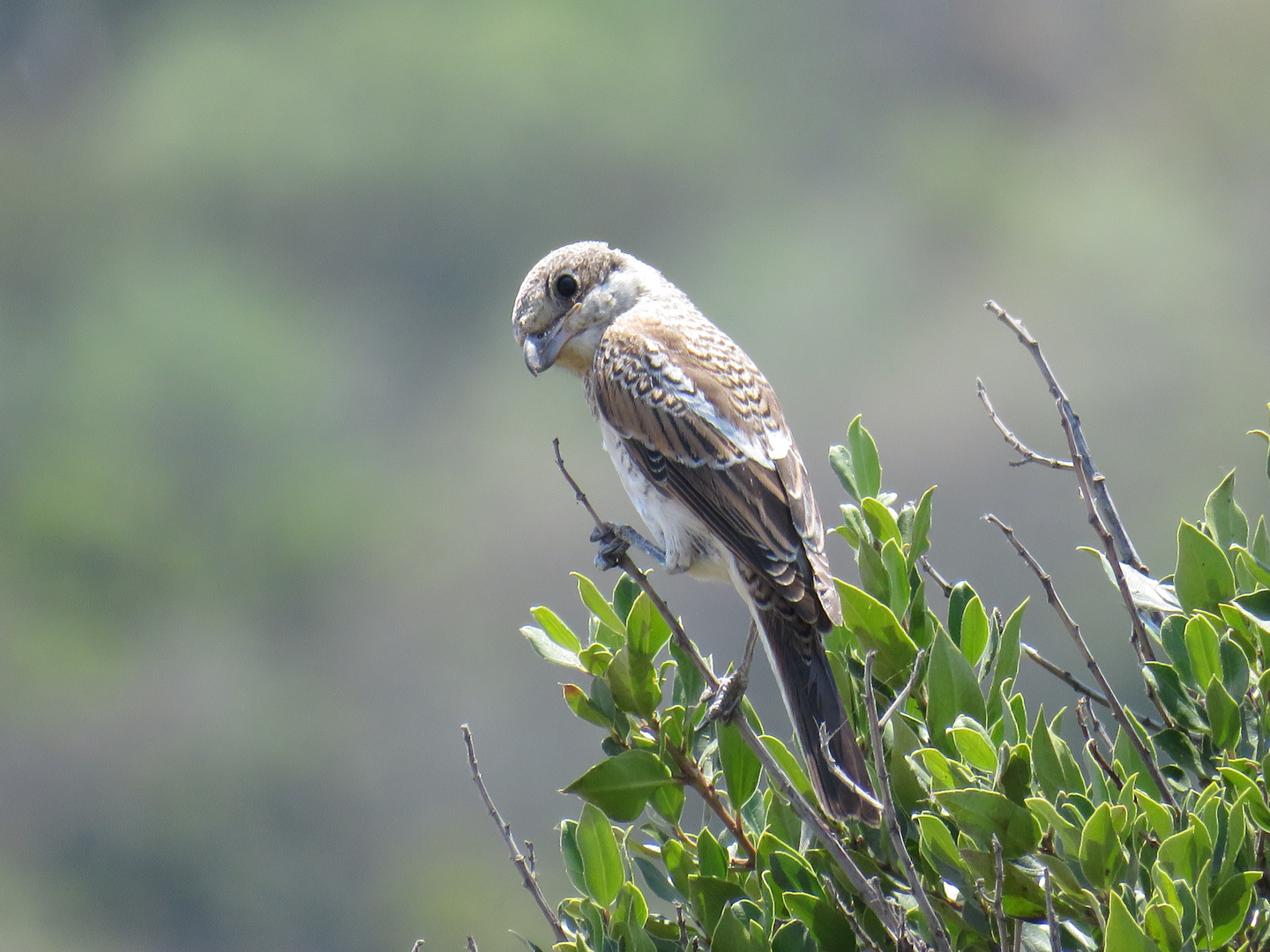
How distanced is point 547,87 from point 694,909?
12318 millimetres

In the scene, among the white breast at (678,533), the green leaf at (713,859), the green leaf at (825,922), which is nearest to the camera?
the green leaf at (825,922)

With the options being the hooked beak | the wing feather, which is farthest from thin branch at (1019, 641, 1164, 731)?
the hooked beak

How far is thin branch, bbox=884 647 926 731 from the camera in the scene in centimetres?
152

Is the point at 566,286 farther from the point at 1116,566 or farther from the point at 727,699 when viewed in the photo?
the point at 1116,566

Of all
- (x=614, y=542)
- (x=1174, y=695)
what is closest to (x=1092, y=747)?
(x=1174, y=695)

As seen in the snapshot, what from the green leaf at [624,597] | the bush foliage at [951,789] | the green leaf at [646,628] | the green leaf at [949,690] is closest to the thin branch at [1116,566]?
the bush foliage at [951,789]

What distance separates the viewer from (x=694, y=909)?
1.71 metres

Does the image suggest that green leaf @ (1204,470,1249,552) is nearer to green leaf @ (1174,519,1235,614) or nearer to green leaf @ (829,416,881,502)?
green leaf @ (1174,519,1235,614)

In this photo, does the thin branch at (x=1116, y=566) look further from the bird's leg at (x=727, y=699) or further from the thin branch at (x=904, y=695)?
the bird's leg at (x=727, y=699)

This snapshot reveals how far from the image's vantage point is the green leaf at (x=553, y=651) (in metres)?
2.00

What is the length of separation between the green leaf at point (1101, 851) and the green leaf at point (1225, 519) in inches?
29.3

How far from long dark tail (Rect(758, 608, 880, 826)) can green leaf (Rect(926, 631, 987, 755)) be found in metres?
0.16

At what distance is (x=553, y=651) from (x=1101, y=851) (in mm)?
919

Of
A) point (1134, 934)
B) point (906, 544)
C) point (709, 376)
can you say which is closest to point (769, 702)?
point (709, 376)
